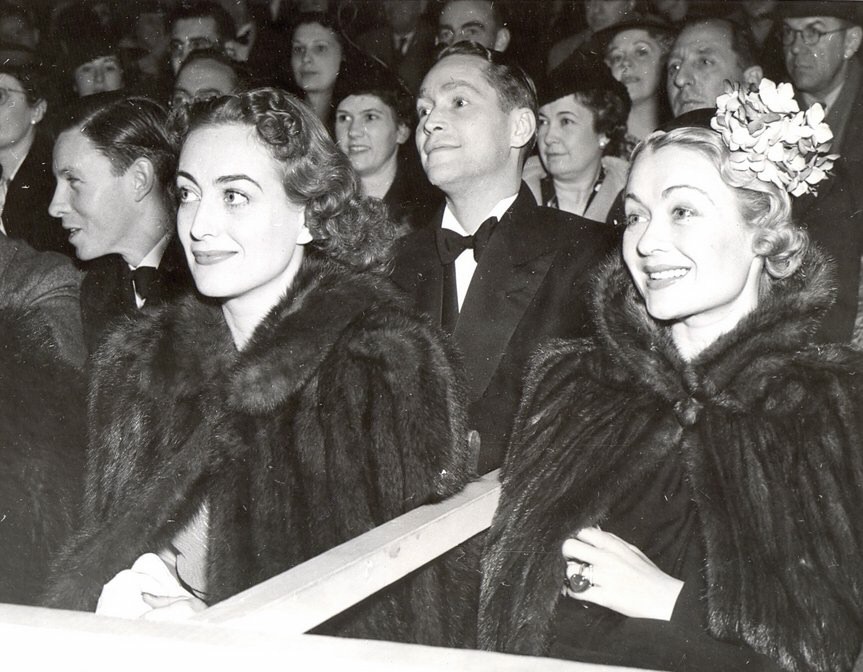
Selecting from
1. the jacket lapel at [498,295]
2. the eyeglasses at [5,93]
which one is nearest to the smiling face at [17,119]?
the eyeglasses at [5,93]

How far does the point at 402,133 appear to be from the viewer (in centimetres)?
355

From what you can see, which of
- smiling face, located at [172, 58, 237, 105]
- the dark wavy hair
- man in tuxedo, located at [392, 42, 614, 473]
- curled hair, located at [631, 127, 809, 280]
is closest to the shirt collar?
man in tuxedo, located at [392, 42, 614, 473]

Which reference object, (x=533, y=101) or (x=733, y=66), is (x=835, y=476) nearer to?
(x=533, y=101)

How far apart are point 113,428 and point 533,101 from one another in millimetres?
1495

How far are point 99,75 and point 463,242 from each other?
221cm

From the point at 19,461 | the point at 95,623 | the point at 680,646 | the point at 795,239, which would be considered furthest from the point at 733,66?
the point at 95,623

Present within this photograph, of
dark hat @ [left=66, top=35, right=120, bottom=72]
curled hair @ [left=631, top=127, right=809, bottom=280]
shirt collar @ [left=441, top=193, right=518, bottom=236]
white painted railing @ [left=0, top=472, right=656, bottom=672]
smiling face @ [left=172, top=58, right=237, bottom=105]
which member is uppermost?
dark hat @ [left=66, top=35, right=120, bottom=72]

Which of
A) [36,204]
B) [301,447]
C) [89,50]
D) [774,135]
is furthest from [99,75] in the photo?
[774,135]

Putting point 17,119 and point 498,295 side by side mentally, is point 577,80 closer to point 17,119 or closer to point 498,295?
point 498,295

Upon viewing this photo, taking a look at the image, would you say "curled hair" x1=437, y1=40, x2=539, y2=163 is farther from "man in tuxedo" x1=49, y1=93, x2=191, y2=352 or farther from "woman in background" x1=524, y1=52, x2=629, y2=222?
"man in tuxedo" x1=49, y1=93, x2=191, y2=352

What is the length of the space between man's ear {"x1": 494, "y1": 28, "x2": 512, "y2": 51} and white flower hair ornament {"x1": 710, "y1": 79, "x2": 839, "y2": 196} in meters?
1.86

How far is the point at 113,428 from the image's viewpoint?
7.94ft

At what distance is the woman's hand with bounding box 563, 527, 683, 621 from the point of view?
1930mm

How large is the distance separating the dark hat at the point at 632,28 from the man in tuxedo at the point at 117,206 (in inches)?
62.1
